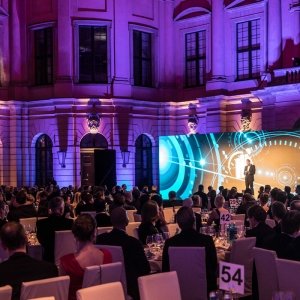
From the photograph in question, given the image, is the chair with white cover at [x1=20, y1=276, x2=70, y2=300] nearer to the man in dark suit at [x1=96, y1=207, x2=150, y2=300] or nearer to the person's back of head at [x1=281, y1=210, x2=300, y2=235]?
the man in dark suit at [x1=96, y1=207, x2=150, y2=300]

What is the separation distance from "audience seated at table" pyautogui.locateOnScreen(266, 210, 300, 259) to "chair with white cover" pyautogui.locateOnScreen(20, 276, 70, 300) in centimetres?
279

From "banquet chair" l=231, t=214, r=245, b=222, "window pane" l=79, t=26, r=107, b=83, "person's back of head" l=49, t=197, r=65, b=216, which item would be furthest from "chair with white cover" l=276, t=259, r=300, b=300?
"window pane" l=79, t=26, r=107, b=83

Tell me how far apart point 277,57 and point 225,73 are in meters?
3.53

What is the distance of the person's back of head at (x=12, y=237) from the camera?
6.01m

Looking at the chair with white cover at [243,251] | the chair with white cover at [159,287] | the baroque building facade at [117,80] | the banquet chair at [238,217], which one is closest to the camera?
the chair with white cover at [159,287]

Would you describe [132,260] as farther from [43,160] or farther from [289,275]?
[43,160]

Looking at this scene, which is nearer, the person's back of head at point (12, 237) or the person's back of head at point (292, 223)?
the person's back of head at point (12, 237)

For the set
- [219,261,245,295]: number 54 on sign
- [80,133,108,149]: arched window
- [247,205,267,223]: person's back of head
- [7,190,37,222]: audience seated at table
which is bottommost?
[7,190,37,222]: audience seated at table

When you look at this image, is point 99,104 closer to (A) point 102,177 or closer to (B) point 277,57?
(A) point 102,177

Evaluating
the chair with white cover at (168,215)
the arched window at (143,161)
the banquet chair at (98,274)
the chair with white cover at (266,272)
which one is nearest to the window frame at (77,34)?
the arched window at (143,161)

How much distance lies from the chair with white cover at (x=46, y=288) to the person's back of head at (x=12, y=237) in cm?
51

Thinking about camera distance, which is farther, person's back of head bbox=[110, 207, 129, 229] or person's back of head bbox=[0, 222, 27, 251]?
person's back of head bbox=[110, 207, 129, 229]

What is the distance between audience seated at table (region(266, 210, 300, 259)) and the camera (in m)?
7.40

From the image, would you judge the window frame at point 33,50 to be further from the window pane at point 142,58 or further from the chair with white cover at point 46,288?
the chair with white cover at point 46,288
